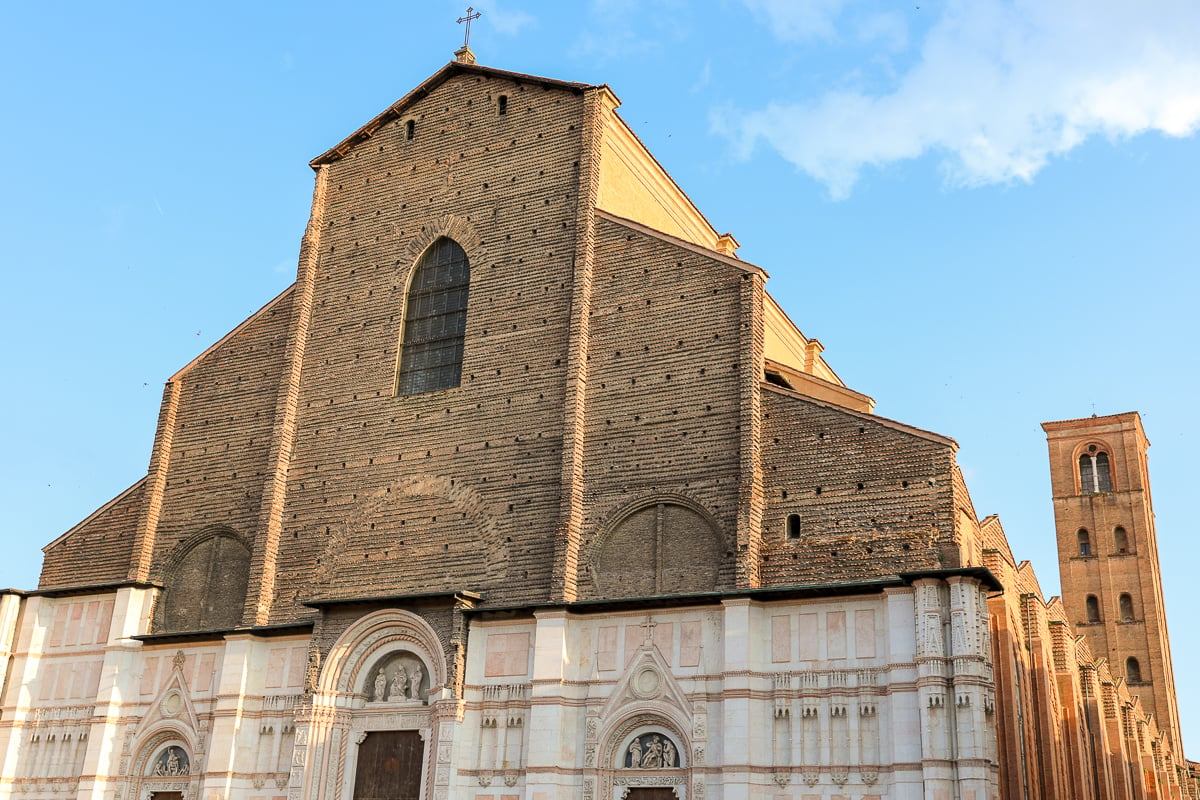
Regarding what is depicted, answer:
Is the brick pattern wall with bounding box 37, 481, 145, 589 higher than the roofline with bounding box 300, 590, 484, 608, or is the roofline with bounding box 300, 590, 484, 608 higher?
the brick pattern wall with bounding box 37, 481, 145, 589

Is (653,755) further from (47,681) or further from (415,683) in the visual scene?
(47,681)

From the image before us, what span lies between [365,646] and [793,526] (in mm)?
6715

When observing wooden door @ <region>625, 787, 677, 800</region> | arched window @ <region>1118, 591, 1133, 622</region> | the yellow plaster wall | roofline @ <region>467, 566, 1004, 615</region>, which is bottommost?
wooden door @ <region>625, 787, 677, 800</region>

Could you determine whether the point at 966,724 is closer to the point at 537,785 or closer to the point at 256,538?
the point at 537,785

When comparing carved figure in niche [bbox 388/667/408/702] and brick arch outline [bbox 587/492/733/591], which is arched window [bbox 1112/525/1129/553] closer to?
brick arch outline [bbox 587/492/733/591]

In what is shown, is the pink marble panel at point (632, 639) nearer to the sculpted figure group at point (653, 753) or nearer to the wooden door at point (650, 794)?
the sculpted figure group at point (653, 753)

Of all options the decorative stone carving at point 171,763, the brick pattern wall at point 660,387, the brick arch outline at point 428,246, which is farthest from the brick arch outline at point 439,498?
the decorative stone carving at point 171,763

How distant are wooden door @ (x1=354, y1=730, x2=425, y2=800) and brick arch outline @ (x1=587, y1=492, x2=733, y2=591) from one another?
12.0ft

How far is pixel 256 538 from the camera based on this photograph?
1988 cm

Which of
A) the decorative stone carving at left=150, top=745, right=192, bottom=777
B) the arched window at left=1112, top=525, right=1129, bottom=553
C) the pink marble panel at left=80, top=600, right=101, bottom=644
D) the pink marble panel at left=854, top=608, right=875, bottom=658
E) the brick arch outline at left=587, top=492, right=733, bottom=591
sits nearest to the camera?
the pink marble panel at left=854, top=608, right=875, bottom=658

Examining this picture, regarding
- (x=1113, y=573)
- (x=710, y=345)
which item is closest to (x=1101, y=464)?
(x=1113, y=573)

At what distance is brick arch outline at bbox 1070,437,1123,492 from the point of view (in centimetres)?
4409

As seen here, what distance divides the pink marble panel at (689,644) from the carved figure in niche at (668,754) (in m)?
1.03

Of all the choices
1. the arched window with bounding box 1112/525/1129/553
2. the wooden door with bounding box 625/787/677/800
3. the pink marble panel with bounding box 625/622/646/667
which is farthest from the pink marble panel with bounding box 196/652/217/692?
the arched window with bounding box 1112/525/1129/553
